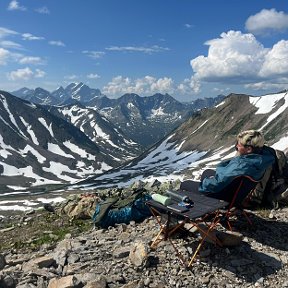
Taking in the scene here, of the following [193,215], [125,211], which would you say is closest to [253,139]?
[193,215]

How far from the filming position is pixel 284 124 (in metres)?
186

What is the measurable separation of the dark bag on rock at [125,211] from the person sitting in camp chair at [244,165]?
3739 mm

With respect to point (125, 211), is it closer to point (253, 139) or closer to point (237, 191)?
point (237, 191)

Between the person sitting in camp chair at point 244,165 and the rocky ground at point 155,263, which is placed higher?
the person sitting in camp chair at point 244,165

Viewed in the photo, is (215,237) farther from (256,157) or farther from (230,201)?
(256,157)

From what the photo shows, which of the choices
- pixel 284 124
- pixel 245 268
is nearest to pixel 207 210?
pixel 245 268

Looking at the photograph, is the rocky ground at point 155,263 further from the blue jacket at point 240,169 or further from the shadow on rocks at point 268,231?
the blue jacket at point 240,169

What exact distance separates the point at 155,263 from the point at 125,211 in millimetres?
5318

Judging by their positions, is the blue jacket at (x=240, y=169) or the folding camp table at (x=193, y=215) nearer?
the folding camp table at (x=193, y=215)

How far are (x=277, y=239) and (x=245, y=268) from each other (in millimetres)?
2355

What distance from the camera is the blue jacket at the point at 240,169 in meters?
11.2

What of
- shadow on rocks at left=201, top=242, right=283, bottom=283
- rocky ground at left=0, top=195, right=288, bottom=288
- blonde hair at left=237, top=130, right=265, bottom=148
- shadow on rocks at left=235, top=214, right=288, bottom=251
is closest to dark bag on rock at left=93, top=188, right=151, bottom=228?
rocky ground at left=0, top=195, right=288, bottom=288

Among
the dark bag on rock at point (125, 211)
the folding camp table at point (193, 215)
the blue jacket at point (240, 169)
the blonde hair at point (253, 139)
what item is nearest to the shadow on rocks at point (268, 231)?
the folding camp table at point (193, 215)

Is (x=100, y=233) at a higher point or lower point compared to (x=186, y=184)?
lower
